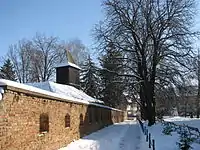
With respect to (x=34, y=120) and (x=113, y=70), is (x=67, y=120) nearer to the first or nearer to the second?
(x=34, y=120)

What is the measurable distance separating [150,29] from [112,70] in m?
5.64

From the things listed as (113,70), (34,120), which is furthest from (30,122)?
(113,70)

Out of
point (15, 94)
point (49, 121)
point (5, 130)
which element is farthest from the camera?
point (49, 121)

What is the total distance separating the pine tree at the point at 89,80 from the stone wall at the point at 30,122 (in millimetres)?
36095

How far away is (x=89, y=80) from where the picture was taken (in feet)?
180

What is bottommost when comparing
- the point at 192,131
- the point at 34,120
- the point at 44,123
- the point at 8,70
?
the point at 192,131

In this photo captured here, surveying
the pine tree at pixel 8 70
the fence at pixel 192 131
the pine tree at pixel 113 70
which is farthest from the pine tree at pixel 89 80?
the fence at pixel 192 131

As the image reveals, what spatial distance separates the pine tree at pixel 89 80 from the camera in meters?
54.2

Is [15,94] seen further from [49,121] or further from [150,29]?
[150,29]

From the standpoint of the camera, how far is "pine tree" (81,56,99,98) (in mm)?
54219

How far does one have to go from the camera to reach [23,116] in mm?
10898

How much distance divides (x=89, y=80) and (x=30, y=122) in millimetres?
43404

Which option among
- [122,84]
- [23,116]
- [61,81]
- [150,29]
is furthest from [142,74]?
[23,116]

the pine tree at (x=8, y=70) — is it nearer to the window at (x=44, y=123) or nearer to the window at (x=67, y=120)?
the window at (x=67, y=120)
